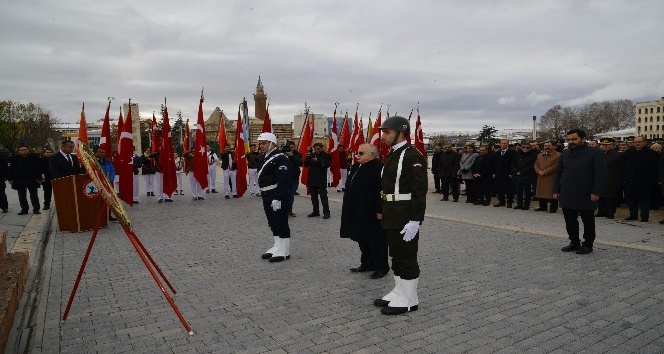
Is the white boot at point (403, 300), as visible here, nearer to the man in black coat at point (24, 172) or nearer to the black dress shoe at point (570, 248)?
the black dress shoe at point (570, 248)

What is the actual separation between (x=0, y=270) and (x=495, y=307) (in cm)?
559

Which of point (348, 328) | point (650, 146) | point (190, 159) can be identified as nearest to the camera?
point (348, 328)

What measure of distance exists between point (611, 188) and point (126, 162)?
11.7 meters

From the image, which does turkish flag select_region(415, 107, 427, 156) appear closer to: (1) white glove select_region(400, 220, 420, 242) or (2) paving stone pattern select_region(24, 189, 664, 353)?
(2) paving stone pattern select_region(24, 189, 664, 353)

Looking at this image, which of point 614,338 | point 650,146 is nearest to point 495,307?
point 614,338

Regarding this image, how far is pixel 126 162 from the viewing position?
38.5 ft

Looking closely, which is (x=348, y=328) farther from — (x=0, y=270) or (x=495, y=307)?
(x=0, y=270)

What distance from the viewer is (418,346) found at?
3836 millimetres

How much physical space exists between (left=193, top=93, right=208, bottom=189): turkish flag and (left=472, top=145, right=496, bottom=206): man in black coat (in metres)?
8.63

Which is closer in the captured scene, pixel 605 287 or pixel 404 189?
pixel 404 189

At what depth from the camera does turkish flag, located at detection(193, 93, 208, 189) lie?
14.9m

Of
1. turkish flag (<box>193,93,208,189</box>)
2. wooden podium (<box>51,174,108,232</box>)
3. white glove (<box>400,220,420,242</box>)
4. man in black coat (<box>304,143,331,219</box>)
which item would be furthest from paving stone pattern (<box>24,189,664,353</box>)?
turkish flag (<box>193,93,208,189</box>)

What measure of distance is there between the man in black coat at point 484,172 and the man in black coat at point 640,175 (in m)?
3.50

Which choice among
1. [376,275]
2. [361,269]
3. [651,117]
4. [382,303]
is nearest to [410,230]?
[382,303]
